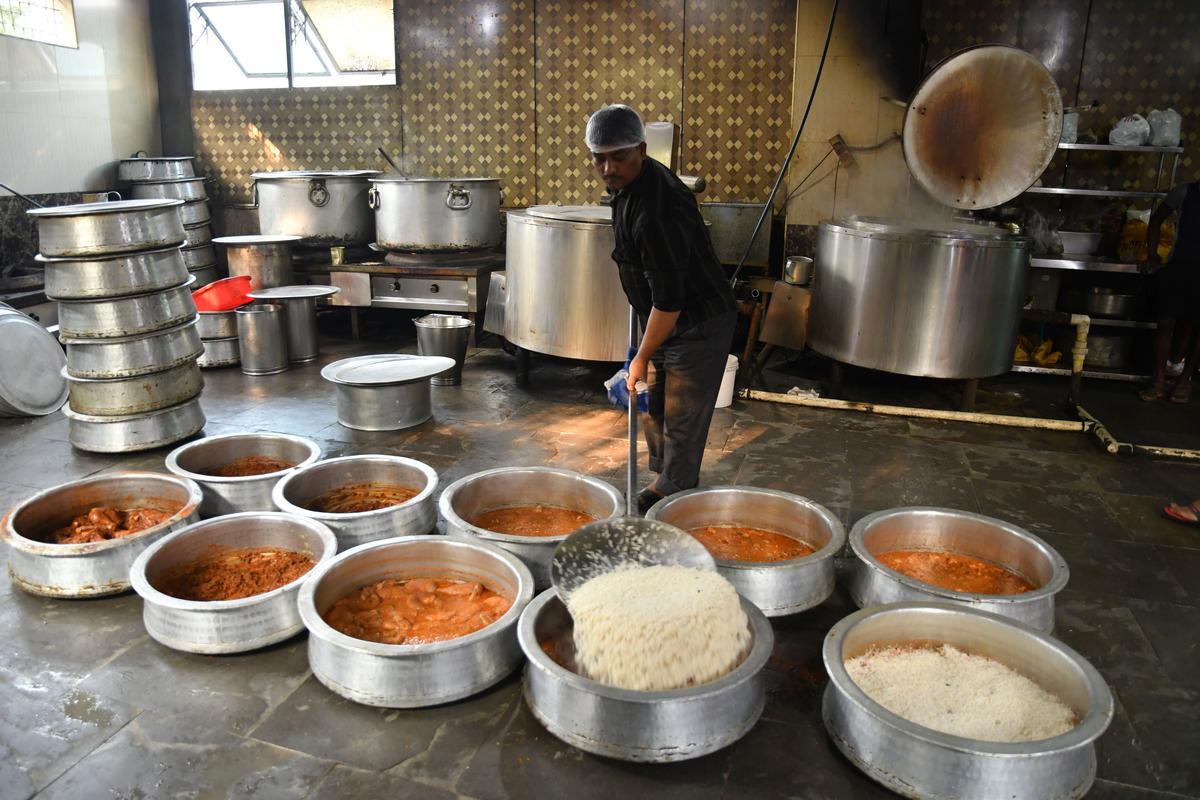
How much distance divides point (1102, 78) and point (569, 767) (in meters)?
6.94

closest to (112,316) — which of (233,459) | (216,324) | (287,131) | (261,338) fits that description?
(233,459)

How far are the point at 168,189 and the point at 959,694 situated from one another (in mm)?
8048


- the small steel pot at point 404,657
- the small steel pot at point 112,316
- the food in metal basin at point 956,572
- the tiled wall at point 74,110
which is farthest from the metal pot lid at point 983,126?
the tiled wall at point 74,110

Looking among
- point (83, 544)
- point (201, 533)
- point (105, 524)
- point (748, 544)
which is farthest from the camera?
point (748, 544)

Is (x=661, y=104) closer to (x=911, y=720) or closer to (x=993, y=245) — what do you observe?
(x=993, y=245)

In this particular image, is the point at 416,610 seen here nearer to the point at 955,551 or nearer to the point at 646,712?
the point at 646,712

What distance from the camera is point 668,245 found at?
320 cm

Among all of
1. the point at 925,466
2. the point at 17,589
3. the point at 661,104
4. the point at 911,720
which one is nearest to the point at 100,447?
the point at 17,589

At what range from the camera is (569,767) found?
2.28m

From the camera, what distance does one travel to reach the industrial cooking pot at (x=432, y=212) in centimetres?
659

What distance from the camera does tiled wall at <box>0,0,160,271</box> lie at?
6.91 metres

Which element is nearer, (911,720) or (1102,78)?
(911,720)

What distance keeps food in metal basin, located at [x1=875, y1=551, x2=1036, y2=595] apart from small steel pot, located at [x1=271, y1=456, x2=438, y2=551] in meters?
1.92

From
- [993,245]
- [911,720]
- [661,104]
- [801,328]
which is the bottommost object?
[911,720]
